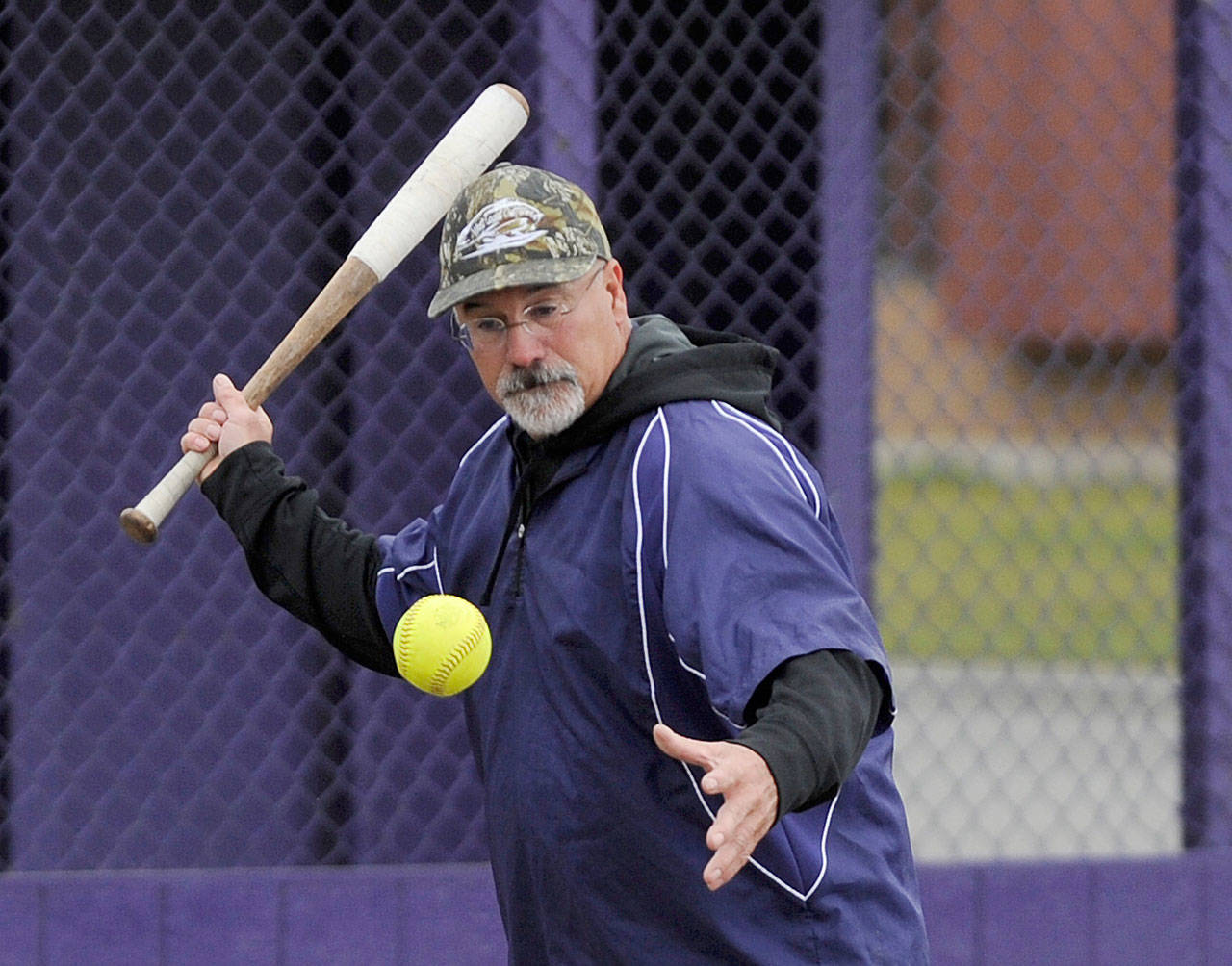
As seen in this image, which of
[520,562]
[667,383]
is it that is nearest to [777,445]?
[667,383]

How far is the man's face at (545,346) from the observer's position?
104 inches

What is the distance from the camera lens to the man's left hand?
2131mm

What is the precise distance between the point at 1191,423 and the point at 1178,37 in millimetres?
995

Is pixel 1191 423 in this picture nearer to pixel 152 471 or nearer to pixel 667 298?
pixel 667 298

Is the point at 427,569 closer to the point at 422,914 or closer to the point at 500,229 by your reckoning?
the point at 500,229

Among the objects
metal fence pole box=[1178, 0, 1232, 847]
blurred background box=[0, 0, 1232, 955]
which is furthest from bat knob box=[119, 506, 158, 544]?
metal fence pole box=[1178, 0, 1232, 847]

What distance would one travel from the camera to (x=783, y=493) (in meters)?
2.49

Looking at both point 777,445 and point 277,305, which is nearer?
point 777,445

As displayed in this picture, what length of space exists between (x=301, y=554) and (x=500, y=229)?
30.7 inches

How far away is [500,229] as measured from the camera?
2613 mm

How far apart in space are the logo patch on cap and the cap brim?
33 millimetres

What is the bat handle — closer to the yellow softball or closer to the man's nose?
the yellow softball

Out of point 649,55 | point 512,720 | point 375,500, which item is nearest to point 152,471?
point 375,500

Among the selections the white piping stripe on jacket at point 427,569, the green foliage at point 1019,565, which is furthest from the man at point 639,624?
the green foliage at point 1019,565
